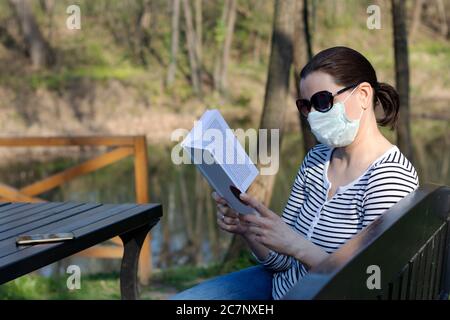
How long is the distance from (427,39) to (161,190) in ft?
74.6

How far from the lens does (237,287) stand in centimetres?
238

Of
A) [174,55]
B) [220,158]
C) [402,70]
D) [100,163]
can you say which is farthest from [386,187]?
[174,55]

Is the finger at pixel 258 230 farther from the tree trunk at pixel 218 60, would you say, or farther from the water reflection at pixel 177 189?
the tree trunk at pixel 218 60

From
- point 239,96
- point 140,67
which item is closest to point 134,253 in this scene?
point 239,96

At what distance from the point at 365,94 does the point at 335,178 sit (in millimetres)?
298

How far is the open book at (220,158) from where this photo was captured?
1969 millimetres

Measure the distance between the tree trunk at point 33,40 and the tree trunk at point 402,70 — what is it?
760 inches

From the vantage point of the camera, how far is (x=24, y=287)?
5285 mm

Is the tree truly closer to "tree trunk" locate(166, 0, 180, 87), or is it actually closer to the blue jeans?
"tree trunk" locate(166, 0, 180, 87)

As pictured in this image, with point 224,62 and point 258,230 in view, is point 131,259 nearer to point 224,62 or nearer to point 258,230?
point 258,230

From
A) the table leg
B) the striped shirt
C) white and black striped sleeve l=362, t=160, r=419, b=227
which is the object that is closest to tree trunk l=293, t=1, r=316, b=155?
the table leg

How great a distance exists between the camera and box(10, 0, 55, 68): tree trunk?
78.6ft

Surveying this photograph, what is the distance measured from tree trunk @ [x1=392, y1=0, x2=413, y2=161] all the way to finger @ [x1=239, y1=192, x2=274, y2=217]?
428 centimetres
